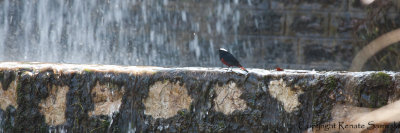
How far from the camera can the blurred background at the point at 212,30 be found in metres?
6.18

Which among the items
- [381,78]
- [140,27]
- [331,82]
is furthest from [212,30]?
[381,78]

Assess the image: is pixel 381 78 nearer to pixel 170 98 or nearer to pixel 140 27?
pixel 170 98

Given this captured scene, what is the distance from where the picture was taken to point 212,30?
621 cm

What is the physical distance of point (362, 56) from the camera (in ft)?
19.7

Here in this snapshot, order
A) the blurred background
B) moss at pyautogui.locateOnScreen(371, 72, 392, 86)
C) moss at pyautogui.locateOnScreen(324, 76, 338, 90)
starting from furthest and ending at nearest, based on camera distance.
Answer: the blurred background → moss at pyautogui.locateOnScreen(324, 76, 338, 90) → moss at pyautogui.locateOnScreen(371, 72, 392, 86)

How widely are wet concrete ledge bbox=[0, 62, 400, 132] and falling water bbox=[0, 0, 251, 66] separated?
3062mm

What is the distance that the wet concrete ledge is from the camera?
2.83 metres

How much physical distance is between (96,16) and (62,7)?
0.47 meters

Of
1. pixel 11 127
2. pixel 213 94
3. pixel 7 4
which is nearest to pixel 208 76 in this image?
pixel 213 94

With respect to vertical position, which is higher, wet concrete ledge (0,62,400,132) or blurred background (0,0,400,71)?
blurred background (0,0,400,71)

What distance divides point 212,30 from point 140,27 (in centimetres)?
89

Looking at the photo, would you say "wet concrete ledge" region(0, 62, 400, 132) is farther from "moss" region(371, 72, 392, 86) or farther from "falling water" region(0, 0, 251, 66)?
"falling water" region(0, 0, 251, 66)

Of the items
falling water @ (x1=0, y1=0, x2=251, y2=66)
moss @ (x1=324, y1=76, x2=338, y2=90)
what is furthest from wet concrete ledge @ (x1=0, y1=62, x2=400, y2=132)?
falling water @ (x1=0, y1=0, x2=251, y2=66)

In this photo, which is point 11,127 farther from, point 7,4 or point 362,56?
point 362,56
